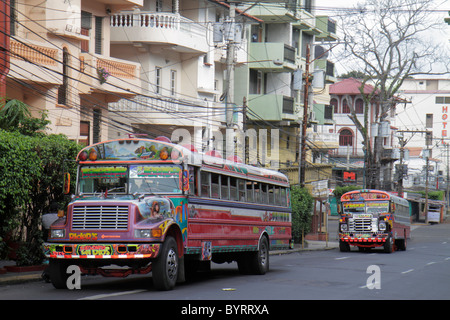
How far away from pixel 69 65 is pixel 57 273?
14.5 m

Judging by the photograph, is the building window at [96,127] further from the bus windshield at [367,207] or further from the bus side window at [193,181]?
the bus side window at [193,181]

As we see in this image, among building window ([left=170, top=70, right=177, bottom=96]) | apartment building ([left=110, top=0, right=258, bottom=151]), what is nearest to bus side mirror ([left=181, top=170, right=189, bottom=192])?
apartment building ([left=110, top=0, right=258, bottom=151])

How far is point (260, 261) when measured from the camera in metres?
20.7

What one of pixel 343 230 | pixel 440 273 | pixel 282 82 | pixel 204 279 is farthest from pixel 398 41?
pixel 204 279

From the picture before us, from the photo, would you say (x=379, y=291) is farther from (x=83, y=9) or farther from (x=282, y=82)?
(x=282, y=82)

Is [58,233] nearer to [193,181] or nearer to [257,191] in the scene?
[193,181]

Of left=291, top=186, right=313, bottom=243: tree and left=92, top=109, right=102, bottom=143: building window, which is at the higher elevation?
left=92, top=109, right=102, bottom=143: building window

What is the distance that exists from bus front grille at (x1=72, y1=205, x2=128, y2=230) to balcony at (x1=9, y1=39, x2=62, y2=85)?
10.5m

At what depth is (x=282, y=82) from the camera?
49688mm

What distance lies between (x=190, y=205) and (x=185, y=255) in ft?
3.70

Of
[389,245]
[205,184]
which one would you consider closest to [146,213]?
[205,184]

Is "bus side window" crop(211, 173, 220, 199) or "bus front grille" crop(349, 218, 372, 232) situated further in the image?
"bus front grille" crop(349, 218, 372, 232)

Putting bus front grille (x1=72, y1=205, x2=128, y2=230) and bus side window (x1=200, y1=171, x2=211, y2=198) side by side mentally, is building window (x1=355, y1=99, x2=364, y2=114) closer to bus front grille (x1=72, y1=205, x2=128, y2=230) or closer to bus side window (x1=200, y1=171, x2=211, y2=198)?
bus side window (x1=200, y1=171, x2=211, y2=198)

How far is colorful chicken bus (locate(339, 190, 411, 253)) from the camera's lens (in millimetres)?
36531
